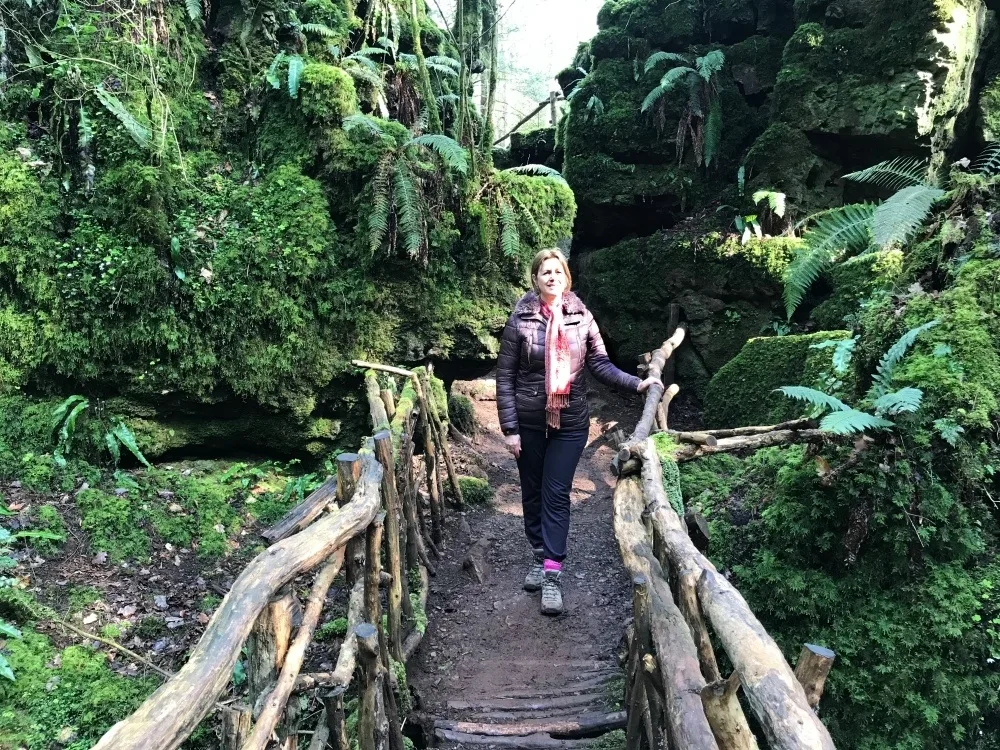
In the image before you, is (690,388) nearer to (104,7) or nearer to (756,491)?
(756,491)

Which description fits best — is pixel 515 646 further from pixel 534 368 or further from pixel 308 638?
pixel 308 638

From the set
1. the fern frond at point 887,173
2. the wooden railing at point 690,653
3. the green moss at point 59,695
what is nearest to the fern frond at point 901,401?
the wooden railing at point 690,653

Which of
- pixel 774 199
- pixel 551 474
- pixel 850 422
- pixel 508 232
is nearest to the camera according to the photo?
pixel 850 422

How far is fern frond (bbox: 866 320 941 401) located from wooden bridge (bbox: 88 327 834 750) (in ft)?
2.03

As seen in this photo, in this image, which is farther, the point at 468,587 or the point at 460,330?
the point at 460,330

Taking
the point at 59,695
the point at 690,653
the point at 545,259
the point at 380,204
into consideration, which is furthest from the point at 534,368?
the point at 59,695

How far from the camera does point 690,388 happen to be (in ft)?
36.8

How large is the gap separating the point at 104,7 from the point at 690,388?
10.1 metres

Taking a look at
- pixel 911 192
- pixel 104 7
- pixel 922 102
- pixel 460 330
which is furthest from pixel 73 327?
pixel 922 102

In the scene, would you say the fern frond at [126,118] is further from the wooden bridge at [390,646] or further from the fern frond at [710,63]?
the fern frond at [710,63]

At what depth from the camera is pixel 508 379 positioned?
172 inches

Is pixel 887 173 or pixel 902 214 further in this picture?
pixel 887 173

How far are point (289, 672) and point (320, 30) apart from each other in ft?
23.1

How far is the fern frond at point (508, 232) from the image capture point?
6543 millimetres
